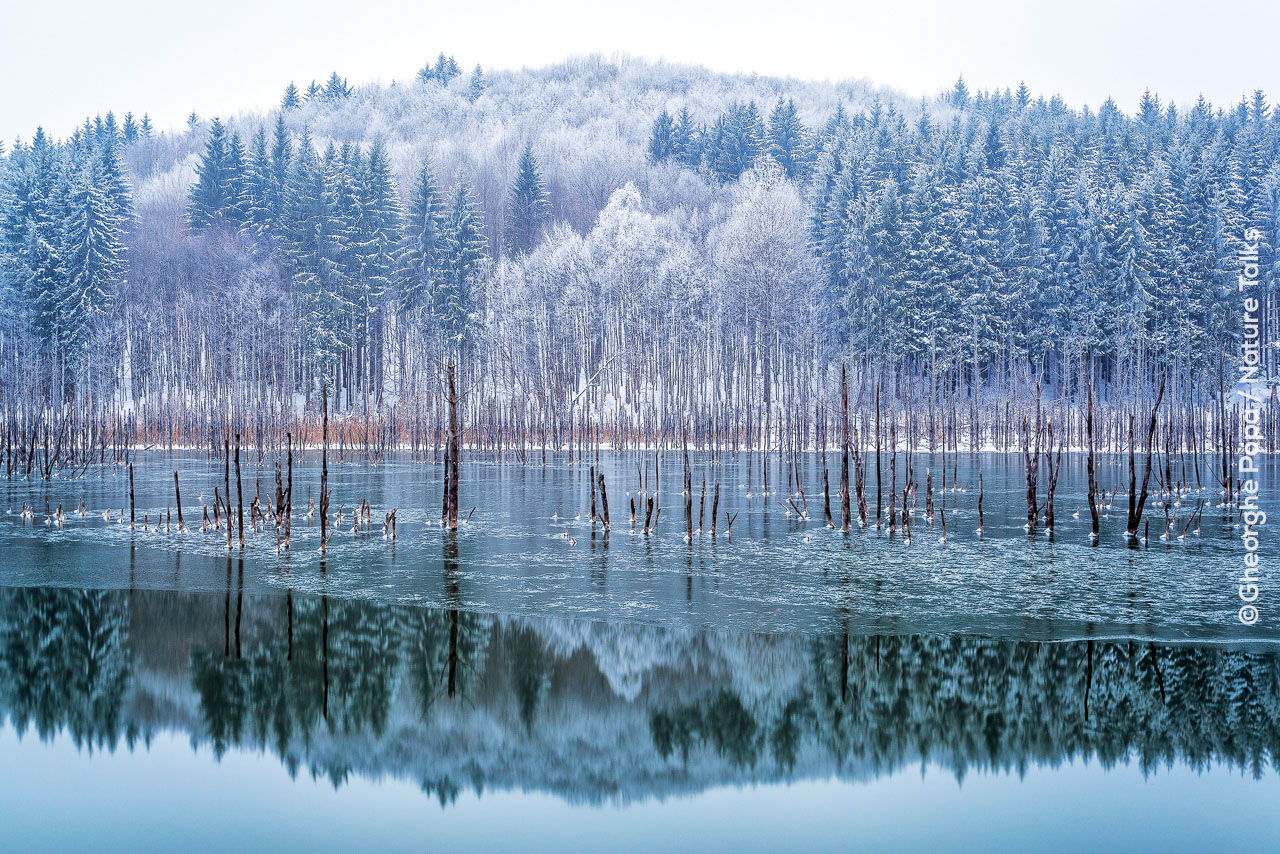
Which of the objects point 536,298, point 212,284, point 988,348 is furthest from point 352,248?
point 988,348

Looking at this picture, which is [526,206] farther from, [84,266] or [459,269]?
[84,266]

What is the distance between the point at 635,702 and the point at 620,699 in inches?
5.5

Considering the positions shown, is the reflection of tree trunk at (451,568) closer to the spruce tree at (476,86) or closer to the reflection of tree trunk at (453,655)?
the reflection of tree trunk at (453,655)

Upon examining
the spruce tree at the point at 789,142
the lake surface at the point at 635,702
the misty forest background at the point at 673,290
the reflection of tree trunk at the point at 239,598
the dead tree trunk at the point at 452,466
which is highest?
the spruce tree at the point at 789,142

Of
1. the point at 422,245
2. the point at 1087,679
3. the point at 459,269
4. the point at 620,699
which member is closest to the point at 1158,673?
the point at 1087,679

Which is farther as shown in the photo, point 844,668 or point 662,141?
point 662,141

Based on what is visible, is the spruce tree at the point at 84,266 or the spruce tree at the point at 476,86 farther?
the spruce tree at the point at 476,86

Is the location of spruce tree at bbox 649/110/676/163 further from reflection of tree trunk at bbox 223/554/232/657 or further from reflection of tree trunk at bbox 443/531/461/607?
reflection of tree trunk at bbox 223/554/232/657

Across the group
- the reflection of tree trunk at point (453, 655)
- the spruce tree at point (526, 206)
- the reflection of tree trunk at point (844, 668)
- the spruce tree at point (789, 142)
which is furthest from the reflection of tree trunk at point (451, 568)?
the spruce tree at point (789, 142)

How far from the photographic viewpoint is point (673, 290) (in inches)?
2010

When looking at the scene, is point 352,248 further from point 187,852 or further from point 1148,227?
point 187,852

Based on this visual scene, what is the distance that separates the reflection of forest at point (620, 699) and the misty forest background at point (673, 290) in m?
28.7

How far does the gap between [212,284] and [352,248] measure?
789 centimetres

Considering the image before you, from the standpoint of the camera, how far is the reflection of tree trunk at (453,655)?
26.5ft
